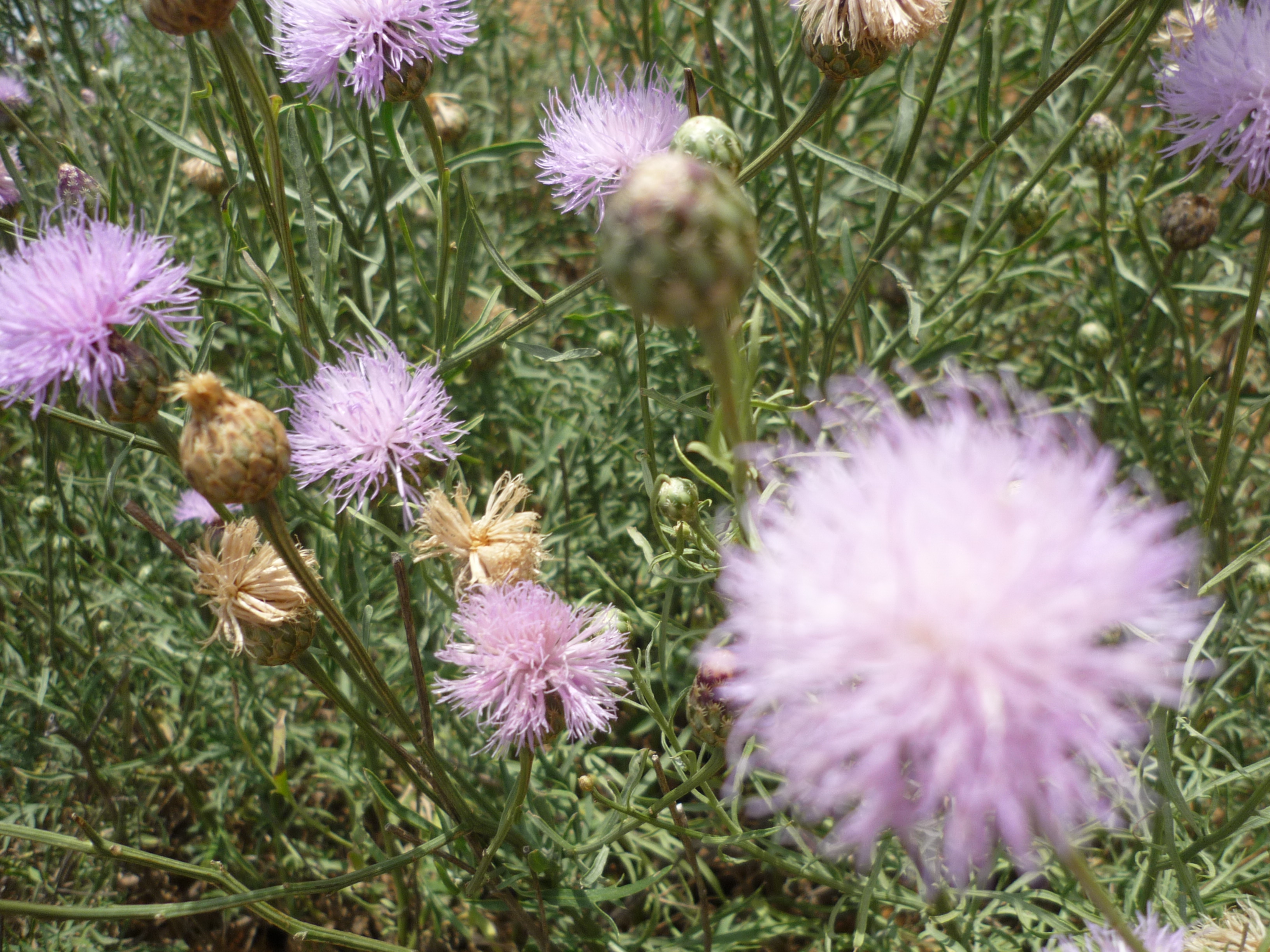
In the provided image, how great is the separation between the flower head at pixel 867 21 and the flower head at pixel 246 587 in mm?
1518

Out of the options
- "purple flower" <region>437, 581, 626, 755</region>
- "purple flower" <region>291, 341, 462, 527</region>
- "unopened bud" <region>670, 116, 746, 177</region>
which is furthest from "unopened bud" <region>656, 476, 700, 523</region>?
"unopened bud" <region>670, 116, 746, 177</region>

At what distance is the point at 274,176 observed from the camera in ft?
5.75

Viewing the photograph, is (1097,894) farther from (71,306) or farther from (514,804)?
(71,306)

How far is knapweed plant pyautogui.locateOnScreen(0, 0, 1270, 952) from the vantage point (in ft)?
3.06

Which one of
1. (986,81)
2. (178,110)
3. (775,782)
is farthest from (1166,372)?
(178,110)

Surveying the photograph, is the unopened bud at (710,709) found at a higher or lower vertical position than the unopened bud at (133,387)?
lower

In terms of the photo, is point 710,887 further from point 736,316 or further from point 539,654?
point 736,316

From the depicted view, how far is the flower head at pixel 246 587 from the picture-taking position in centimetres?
161

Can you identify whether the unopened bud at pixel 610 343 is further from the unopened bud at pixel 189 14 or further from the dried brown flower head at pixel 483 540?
the unopened bud at pixel 189 14

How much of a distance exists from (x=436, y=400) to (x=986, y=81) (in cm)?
138

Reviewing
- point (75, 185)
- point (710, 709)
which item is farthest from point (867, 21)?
point (75, 185)

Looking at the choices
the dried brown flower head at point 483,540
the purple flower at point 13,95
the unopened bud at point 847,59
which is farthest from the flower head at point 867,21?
the purple flower at point 13,95

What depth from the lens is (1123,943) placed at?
1392 millimetres

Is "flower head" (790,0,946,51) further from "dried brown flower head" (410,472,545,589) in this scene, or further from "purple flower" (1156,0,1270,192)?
"dried brown flower head" (410,472,545,589)
